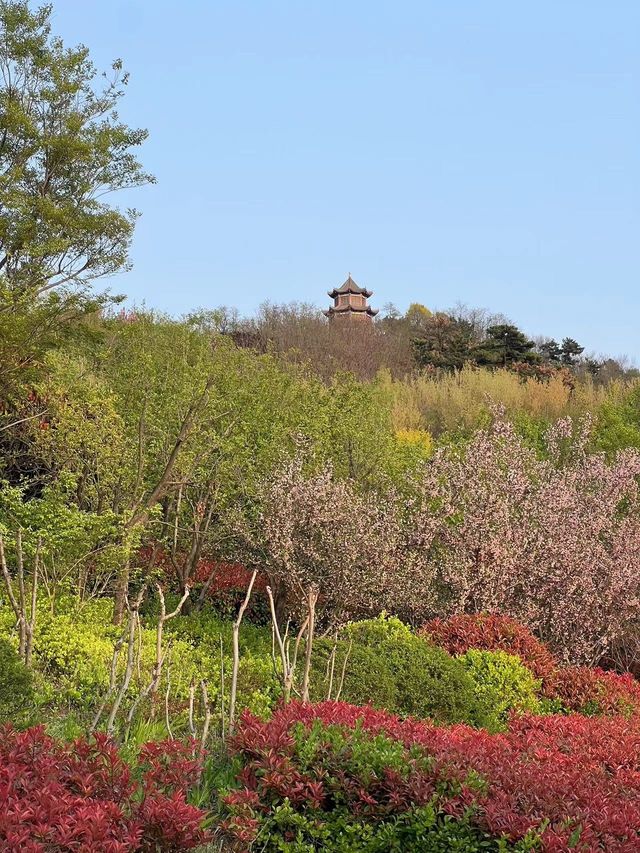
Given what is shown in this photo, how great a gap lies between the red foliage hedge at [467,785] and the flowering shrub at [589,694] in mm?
3069

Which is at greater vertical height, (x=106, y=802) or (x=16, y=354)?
(x=16, y=354)

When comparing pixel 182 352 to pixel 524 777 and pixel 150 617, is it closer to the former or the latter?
pixel 150 617

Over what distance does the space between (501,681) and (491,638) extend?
0.58 metres

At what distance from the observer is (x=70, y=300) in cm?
1975

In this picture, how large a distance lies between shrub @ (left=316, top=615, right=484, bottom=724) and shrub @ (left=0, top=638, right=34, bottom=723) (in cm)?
202

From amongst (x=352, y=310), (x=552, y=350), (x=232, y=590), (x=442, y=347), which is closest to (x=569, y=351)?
(x=552, y=350)

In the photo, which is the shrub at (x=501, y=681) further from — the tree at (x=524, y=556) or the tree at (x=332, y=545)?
the tree at (x=332, y=545)

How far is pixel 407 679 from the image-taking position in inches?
266

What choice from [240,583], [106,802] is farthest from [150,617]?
[106,802]

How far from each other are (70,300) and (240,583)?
34.5 ft

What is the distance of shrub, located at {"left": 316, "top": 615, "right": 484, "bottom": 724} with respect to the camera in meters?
6.52

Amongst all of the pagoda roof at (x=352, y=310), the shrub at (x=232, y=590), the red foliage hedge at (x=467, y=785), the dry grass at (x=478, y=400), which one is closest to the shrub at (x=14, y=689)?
the red foliage hedge at (x=467, y=785)

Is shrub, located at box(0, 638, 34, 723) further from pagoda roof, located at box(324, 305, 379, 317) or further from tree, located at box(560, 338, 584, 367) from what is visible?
pagoda roof, located at box(324, 305, 379, 317)

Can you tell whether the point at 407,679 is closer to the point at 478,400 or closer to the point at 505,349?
the point at 478,400
